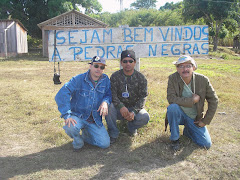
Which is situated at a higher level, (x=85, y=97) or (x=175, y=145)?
(x=85, y=97)

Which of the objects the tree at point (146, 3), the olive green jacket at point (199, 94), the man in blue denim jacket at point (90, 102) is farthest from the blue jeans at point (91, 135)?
the tree at point (146, 3)

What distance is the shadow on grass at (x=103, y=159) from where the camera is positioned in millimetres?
2758

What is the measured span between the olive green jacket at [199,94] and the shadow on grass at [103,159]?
540 mm

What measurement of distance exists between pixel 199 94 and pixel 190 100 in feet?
0.63

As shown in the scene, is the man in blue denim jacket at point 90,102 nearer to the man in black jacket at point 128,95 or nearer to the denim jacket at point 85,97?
the denim jacket at point 85,97

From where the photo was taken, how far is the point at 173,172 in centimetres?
271

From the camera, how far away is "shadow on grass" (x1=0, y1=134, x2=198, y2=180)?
2.76 m

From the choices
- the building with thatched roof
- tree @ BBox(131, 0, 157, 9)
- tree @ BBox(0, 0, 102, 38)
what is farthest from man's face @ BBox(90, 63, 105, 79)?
tree @ BBox(131, 0, 157, 9)

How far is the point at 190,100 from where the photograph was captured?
124 inches

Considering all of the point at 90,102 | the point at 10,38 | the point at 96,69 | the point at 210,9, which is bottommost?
the point at 90,102

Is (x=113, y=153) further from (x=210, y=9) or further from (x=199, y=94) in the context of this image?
(x=210, y=9)

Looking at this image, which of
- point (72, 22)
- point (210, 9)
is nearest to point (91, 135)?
point (72, 22)

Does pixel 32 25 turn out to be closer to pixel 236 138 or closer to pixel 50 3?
pixel 50 3

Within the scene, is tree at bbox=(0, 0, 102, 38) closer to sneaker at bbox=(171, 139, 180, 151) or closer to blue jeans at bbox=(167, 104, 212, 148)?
blue jeans at bbox=(167, 104, 212, 148)
